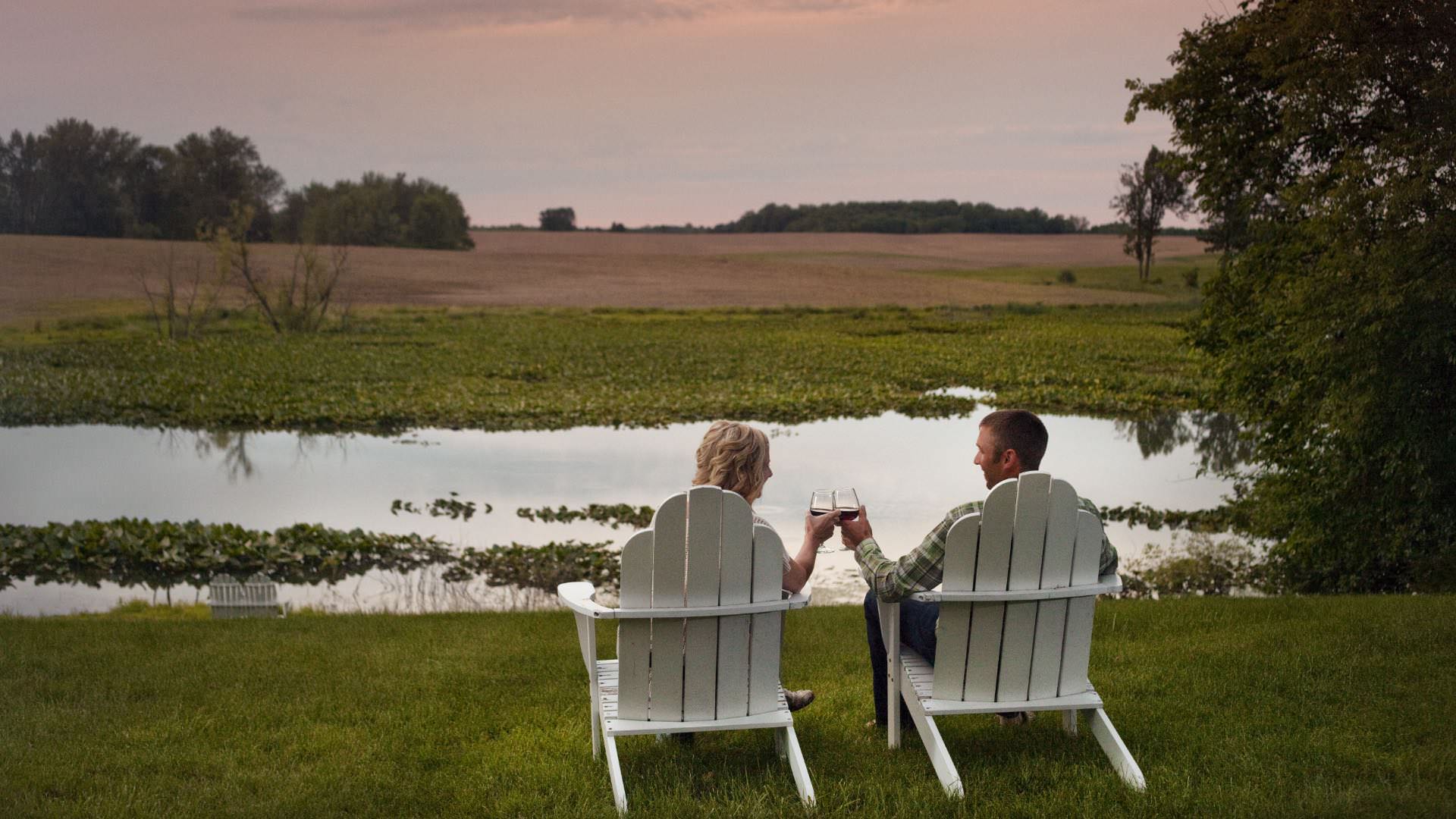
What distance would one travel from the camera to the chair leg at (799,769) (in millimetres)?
2889

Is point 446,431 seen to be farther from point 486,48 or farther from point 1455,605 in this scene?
point 1455,605

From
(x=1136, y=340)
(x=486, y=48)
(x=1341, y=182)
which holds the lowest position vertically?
(x=1136, y=340)

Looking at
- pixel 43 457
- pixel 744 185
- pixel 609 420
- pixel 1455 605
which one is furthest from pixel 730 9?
pixel 1455 605

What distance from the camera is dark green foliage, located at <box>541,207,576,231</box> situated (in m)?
21.6

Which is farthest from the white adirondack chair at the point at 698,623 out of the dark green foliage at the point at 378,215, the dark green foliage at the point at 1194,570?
the dark green foliage at the point at 378,215

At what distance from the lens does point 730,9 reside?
19.6 meters

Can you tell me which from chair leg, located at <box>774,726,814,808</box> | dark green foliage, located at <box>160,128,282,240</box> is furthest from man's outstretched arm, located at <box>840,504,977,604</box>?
dark green foliage, located at <box>160,128,282,240</box>

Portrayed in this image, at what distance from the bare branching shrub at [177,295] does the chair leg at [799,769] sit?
17.4 metres

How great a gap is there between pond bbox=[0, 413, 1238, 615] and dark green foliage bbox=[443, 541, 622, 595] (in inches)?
25.6

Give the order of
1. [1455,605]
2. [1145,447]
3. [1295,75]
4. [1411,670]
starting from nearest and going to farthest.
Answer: [1411,670] < [1455,605] < [1295,75] < [1145,447]

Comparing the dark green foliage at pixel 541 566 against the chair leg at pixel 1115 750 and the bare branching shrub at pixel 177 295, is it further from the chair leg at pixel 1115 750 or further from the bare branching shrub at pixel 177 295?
the bare branching shrub at pixel 177 295

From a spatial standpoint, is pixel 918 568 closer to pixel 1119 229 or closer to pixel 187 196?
pixel 1119 229

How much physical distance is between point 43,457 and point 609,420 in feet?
21.9

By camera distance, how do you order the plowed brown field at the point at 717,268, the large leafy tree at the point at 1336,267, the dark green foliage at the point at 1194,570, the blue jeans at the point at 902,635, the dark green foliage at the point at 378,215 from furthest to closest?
the plowed brown field at the point at 717,268
the dark green foliage at the point at 378,215
the dark green foliage at the point at 1194,570
the large leafy tree at the point at 1336,267
the blue jeans at the point at 902,635
